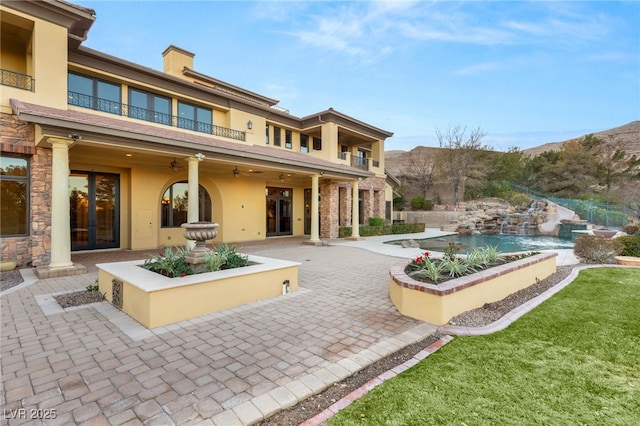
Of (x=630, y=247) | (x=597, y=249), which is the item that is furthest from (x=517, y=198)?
(x=597, y=249)

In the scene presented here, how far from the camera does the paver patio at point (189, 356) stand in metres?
2.42

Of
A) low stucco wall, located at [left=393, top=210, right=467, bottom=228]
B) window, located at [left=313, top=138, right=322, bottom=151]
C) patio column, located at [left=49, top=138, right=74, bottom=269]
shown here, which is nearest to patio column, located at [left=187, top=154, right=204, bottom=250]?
patio column, located at [left=49, top=138, right=74, bottom=269]

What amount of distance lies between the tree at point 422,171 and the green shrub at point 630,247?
72.4 ft

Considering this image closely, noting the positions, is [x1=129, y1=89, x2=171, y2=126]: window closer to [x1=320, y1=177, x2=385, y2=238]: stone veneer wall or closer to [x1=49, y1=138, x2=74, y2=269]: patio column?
[x1=49, y1=138, x2=74, y2=269]: patio column

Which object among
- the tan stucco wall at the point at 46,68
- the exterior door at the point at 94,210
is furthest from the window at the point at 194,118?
the tan stucco wall at the point at 46,68

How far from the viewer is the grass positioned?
7.32 ft

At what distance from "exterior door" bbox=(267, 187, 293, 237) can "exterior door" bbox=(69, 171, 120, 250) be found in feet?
24.4

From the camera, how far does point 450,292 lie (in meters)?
4.21

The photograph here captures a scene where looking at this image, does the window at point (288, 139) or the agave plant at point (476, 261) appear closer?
the agave plant at point (476, 261)

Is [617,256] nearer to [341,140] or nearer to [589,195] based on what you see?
[341,140]

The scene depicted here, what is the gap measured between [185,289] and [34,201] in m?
6.79

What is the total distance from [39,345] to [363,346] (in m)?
4.02

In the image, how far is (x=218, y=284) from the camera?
4871mm

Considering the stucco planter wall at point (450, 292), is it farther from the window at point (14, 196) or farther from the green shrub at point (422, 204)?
the green shrub at point (422, 204)
